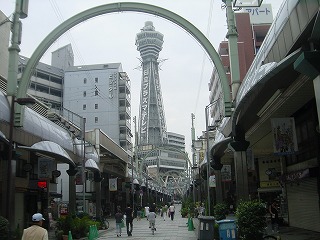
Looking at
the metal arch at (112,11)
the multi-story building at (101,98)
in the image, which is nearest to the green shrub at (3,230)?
the metal arch at (112,11)

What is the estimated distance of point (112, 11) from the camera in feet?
→ 72.3

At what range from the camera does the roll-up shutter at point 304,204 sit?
20344 mm

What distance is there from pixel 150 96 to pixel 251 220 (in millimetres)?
170430

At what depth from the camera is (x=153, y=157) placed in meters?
170

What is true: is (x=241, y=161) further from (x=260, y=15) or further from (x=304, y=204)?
(x=260, y=15)

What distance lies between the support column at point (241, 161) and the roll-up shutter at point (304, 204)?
4.26 m

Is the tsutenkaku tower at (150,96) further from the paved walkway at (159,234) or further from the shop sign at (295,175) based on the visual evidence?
the shop sign at (295,175)

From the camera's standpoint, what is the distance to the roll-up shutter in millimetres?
20344

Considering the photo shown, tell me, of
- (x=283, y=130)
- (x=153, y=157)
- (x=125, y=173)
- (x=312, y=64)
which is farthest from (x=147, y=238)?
(x=153, y=157)

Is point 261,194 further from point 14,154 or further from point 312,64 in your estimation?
point 312,64

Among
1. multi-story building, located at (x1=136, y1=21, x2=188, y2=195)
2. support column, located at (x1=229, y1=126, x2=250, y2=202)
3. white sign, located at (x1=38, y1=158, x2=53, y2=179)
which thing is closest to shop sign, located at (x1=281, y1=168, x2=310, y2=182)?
support column, located at (x1=229, y1=126, x2=250, y2=202)

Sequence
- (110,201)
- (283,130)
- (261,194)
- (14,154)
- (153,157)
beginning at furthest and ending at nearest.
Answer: (153,157)
(110,201)
(261,194)
(14,154)
(283,130)

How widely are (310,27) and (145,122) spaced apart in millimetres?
174064

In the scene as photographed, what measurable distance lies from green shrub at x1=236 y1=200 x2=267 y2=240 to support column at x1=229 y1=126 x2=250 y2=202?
3.92 metres
